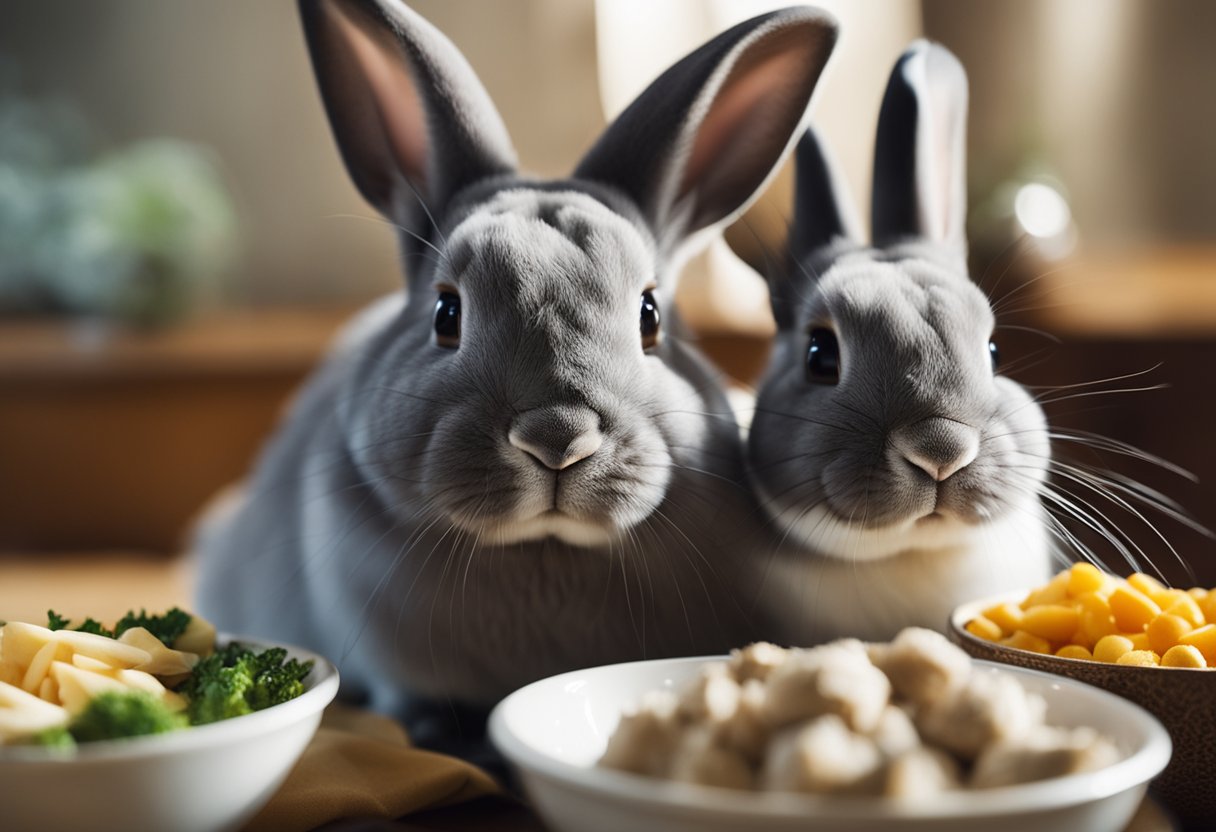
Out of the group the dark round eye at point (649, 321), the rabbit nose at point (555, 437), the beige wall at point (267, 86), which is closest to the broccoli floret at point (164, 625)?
the rabbit nose at point (555, 437)

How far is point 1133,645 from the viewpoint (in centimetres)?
73

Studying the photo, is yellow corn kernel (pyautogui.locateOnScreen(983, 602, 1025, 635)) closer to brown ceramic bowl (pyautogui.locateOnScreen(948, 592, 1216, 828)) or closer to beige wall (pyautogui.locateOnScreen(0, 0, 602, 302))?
brown ceramic bowl (pyautogui.locateOnScreen(948, 592, 1216, 828))

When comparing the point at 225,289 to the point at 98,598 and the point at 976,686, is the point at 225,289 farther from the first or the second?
the point at 976,686

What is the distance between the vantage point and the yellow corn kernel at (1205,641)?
0.71 metres

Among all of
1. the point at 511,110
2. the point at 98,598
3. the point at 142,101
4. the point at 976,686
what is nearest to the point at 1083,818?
the point at 976,686

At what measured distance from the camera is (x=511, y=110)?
329 cm

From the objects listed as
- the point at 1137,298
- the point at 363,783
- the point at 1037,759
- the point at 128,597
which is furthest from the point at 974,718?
the point at 1137,298

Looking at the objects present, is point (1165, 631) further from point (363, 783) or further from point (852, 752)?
point (363, 783)

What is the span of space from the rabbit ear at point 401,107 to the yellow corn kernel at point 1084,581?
1.66ft

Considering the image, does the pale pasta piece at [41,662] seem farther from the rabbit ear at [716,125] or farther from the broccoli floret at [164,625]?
the rabbit ear at [716,125]

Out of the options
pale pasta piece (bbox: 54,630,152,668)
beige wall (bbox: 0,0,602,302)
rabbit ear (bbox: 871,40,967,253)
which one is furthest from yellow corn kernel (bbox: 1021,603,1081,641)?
beige wall (bbox: 0,0,602,302)

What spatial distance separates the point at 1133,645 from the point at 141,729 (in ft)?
1.81

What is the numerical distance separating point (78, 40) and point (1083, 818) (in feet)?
11.2

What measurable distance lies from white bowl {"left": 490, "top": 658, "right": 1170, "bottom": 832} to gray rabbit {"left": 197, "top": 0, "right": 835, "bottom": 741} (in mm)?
195
